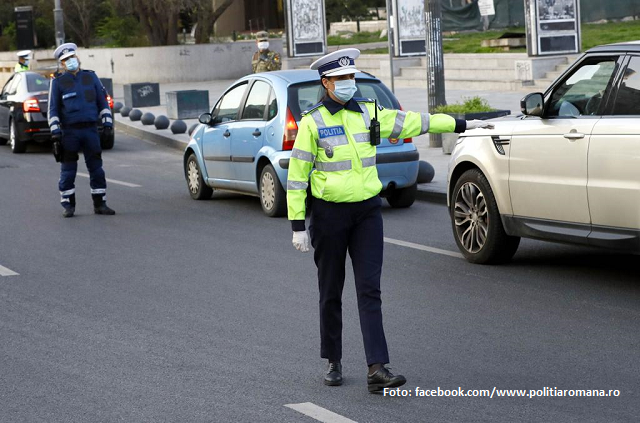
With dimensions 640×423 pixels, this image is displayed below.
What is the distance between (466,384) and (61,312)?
11.5ft

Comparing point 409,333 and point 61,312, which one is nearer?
point 409,333

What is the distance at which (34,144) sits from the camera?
25219 mm

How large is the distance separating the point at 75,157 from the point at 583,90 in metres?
7.08

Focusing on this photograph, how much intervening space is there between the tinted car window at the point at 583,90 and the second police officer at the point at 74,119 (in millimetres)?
6542

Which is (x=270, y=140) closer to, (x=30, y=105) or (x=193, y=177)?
(x=193, y=177)

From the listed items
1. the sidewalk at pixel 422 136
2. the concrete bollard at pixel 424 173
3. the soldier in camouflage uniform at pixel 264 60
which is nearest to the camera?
the sidewalk at pixel 422 136

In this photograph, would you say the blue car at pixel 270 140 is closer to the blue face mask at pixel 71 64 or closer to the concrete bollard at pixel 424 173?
the concrete bollard at pixel 424 173

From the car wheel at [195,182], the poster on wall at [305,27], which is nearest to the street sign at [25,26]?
the poster on wall at [305,27]

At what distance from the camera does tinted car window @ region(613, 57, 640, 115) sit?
8.52 metres

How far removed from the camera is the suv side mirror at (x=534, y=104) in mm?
9094

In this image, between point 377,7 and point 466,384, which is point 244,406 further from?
point 377,7

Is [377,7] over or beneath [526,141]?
over

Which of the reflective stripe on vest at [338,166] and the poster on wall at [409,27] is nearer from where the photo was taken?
the reflective stripe on vest at [338,166]

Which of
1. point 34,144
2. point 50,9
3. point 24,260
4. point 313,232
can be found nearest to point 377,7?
point 50,9
